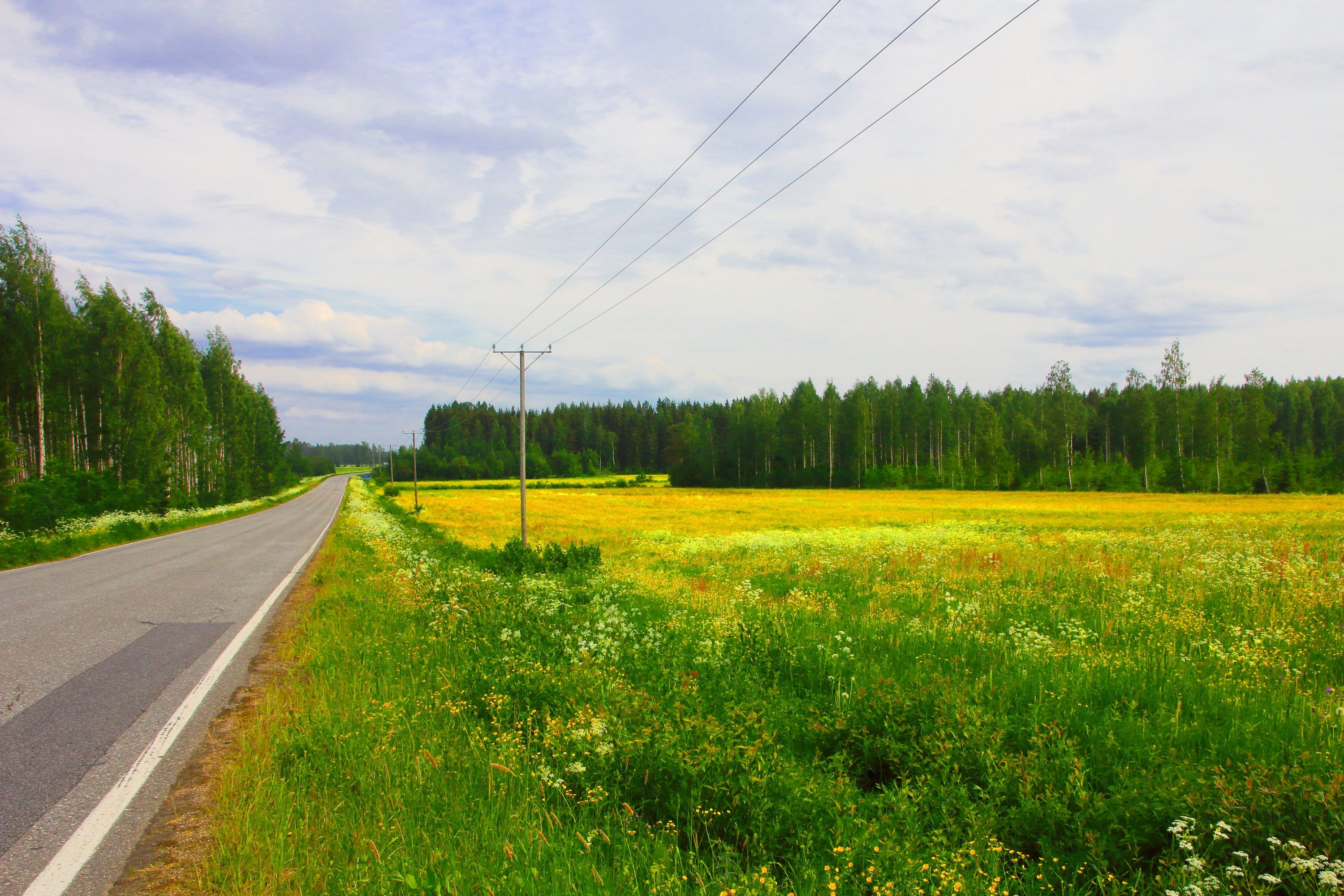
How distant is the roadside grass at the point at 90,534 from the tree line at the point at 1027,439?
71970 millimetres

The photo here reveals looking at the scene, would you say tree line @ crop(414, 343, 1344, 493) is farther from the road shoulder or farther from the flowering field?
the road shoulder

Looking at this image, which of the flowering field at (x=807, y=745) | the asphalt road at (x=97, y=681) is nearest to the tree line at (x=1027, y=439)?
the flowering field at (x=807, y=745)

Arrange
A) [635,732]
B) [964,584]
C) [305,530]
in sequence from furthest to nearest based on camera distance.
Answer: [305,530] < [964,584] < [635,732]

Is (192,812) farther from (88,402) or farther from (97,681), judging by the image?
(88,402)

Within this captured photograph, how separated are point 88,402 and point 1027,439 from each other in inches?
3480

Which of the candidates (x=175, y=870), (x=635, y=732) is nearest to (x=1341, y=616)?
(x=635, y=732)

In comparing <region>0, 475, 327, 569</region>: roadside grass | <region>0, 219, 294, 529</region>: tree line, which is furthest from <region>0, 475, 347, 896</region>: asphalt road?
<region>0, 219, 294, 529</region>: tree line

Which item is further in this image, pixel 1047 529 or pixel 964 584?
pixel 1047 529

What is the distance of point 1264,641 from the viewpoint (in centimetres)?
751

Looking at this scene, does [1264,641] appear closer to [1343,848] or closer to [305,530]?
[1343,848]

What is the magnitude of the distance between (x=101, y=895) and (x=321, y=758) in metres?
1.44

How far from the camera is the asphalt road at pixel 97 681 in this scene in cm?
404

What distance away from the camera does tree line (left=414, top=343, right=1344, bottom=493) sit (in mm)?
65250

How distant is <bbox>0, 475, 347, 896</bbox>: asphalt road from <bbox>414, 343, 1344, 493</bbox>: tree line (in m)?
79.3
